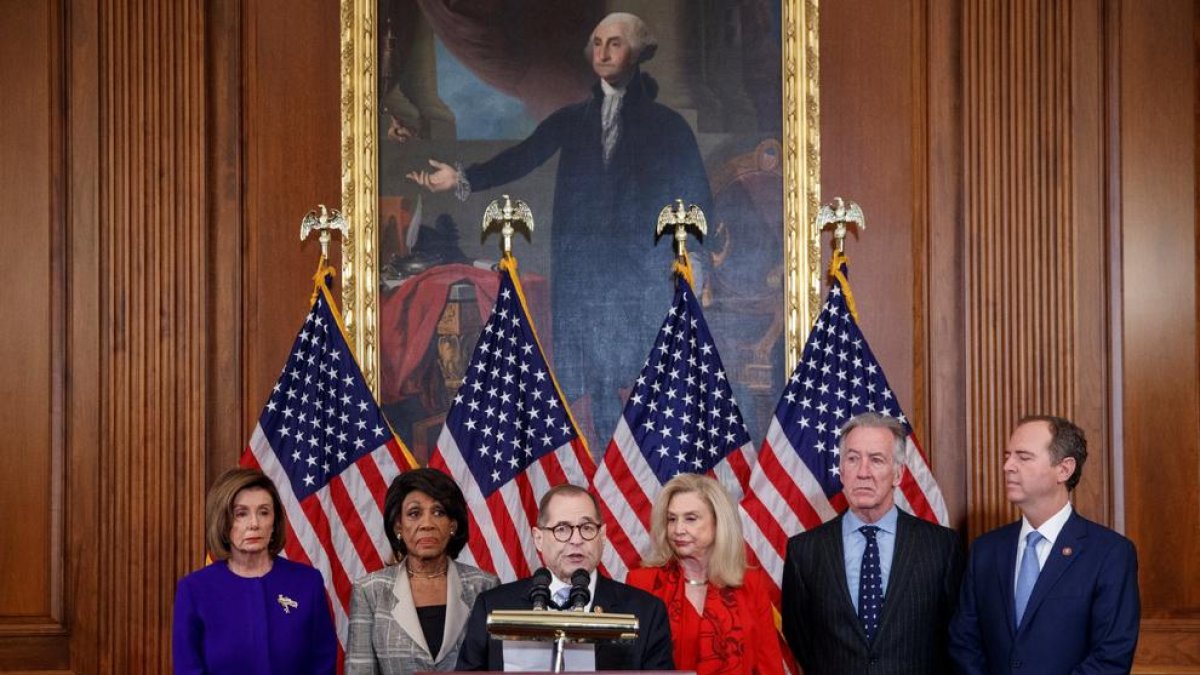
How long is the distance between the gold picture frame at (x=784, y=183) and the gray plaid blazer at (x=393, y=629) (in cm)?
146

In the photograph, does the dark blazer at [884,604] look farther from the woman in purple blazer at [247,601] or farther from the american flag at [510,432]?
the woman in purple blazer at [247,601]

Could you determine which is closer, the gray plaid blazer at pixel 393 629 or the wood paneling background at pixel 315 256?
the gray plaid blazer at pixel 393 629

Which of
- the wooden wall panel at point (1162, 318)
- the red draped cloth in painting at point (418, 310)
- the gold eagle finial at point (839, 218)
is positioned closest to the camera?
the wooden wall panel at point (1162, 318)

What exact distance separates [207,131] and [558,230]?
5.12 feet

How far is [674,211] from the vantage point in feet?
20.7

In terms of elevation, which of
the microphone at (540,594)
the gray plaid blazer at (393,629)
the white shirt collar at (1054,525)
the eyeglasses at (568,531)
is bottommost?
the gray plaid blazer at (393,629)

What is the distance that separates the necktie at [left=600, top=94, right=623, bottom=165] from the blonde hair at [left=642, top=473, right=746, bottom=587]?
1.96 m

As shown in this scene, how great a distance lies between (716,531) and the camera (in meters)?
4.79

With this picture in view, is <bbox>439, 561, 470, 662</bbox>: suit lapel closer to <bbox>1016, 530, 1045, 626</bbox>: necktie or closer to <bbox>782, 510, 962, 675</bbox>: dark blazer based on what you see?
<bbox>782, 510, 962, 675</bbox>: dark blazer

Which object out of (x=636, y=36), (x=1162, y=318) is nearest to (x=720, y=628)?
(x=1162, y=318)

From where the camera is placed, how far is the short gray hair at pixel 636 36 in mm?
6391

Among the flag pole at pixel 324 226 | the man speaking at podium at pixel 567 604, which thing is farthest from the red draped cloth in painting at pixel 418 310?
the man speaking at podium at pixel 567 604

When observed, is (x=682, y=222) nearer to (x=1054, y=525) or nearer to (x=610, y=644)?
(x=1054, y=525)

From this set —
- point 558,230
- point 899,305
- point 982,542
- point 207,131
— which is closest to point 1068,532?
point 982,542
